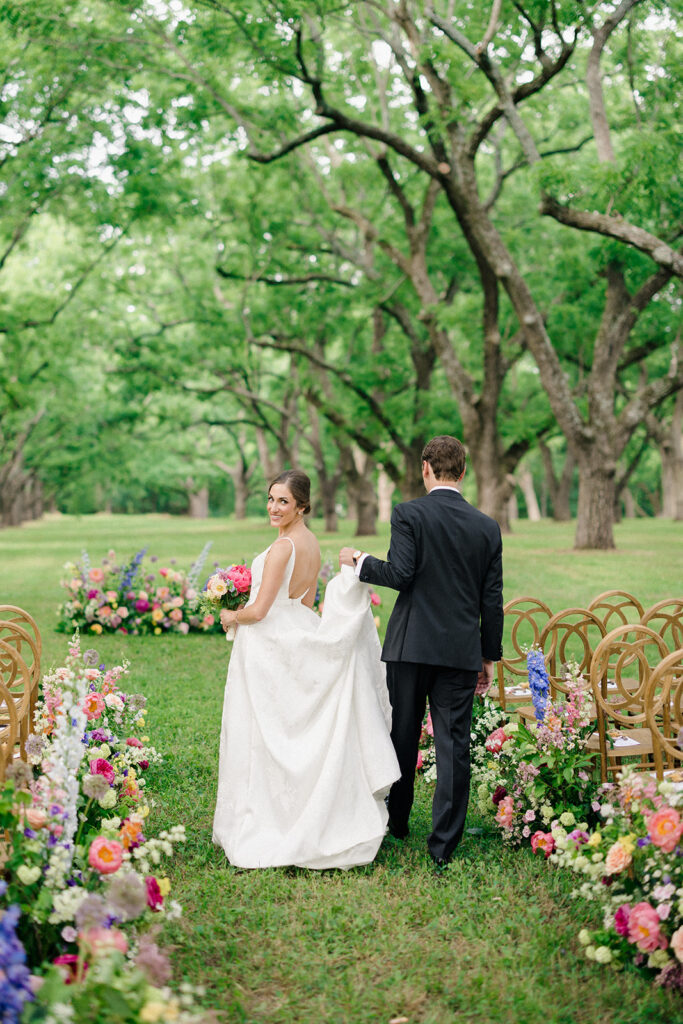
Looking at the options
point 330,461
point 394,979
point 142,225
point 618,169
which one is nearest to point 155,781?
point 394,979

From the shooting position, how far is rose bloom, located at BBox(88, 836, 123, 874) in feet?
10.4

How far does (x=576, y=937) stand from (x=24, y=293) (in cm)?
2381

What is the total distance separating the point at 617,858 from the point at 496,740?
1.73 m

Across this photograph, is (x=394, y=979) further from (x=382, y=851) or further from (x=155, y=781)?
(x=155, y=781)

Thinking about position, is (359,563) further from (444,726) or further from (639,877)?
(639,877)

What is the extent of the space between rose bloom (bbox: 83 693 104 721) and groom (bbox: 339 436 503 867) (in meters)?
1.48

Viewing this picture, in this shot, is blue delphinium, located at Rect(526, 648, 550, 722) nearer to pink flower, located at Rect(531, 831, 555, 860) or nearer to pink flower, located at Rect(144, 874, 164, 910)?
pink flower, located at Rect(531, 831, 555, 860)

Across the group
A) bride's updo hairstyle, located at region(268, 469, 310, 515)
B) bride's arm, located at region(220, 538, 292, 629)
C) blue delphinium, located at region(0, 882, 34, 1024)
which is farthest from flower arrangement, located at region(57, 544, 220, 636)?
blue delphinium, located at region(0, 882, 34, 1024)

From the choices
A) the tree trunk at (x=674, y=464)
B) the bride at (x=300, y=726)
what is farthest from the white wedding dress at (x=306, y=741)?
the tree trunk at (x=674, y=464)

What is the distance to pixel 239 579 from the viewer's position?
4.91 meters

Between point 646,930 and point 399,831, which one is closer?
point 646,930

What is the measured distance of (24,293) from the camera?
2452cm

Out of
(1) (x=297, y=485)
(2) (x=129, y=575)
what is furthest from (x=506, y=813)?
(2) (x=129, y=575)

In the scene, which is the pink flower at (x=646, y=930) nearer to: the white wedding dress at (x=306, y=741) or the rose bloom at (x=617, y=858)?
the rose bloom at (x=617, y=858)
